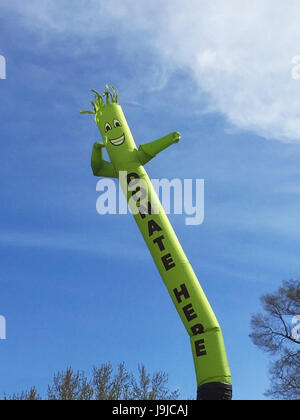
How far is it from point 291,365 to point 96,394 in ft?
26.7

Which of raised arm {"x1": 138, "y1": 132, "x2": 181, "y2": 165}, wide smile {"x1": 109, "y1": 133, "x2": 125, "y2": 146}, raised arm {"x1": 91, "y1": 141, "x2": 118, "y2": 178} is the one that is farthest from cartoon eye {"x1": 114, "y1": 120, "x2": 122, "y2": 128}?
raised arm {"x1": 138, "y1": 132, "x2": 181, "y2": 165}

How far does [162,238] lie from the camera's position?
1270 centimetres

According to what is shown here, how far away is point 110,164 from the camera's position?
14.3 m

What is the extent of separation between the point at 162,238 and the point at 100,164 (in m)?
2.96

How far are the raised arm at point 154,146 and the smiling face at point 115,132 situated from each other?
31 centimetres

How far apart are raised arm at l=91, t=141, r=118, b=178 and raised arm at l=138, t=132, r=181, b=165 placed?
3.48 feet

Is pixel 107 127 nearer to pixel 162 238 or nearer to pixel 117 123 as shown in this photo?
pixel 117 123

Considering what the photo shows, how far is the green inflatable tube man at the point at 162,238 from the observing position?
1166 centimetres

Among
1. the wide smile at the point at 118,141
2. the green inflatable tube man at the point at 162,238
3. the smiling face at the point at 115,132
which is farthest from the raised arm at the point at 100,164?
the wide smile at the point at 118,141

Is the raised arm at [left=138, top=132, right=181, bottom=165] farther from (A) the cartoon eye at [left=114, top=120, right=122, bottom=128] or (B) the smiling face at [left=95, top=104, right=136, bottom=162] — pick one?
(A) the cartoon eye at [left=114, top=120, right=122, bottom=128]

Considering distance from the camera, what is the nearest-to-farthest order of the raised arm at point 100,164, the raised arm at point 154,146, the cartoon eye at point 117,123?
1. the raised arm at point 154,146
2. the cartoon eye at point 117,123
3. the raised arm at point 100,164

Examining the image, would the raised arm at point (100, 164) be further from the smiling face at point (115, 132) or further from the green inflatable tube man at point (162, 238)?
the smiling face at point (115, 132)

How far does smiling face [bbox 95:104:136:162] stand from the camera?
44.8 ft
